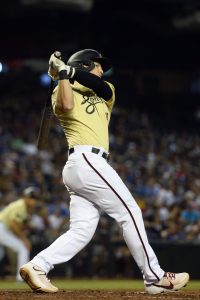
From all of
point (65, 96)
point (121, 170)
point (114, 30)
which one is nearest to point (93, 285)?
point (65, 96)

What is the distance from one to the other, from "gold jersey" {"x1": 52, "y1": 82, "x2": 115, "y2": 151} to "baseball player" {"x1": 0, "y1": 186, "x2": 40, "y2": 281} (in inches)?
220

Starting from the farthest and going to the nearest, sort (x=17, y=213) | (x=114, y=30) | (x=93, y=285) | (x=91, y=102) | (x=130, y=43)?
(x=130, y=43) < (x=114, y=30) < (x=17, y=213) < (x=93, y=285) < (x=91, y=102)

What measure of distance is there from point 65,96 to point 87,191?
0.72 m

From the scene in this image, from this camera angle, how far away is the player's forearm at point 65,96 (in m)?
5.91

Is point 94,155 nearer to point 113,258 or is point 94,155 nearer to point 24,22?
point 113,258

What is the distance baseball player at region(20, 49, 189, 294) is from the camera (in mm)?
5969

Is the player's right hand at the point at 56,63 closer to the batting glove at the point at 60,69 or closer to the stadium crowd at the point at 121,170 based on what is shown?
the batting glove at the point at 60,69

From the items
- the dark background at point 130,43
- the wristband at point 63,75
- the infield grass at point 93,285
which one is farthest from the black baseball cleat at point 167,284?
the dark background at point 130,43

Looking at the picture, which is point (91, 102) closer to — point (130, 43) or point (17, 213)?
point (17, 213)

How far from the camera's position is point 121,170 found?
56.0 feet

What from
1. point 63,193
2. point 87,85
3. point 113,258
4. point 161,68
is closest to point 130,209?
point 87,85

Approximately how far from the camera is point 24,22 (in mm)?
23094

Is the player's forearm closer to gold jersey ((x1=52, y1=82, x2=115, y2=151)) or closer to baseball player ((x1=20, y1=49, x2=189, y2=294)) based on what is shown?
baseball player ((x1=20, y1=49, x2=189, y2=294))

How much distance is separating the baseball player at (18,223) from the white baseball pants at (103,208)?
18.6ft
